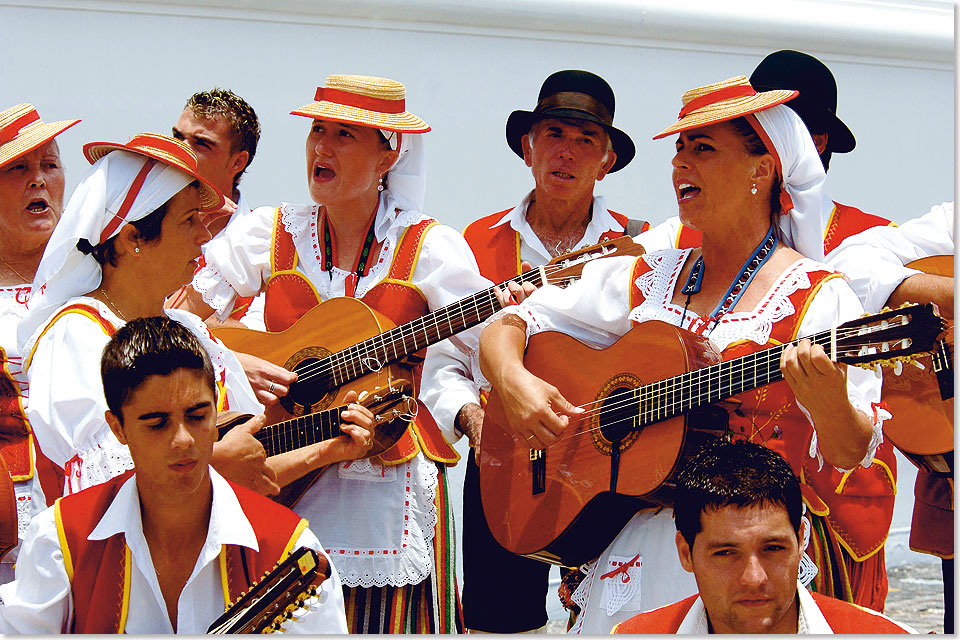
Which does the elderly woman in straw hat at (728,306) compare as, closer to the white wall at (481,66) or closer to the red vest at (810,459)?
the red vest at (810,459)

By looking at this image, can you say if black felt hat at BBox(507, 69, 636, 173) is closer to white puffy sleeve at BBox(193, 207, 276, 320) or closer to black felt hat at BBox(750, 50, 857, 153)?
black felt hat at BBox(750, 50, 857, 153)

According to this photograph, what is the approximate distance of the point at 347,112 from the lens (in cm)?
397

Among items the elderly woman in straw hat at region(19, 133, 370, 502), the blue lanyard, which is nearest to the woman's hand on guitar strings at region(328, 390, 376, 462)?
the elderly woman in straw hat at region(19, 133, 370, 502)

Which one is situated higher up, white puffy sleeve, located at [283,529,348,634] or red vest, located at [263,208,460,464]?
red vest, located at [263,208,460,464]

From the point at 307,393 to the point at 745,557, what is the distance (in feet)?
5.19

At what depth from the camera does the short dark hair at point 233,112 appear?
4863 mm

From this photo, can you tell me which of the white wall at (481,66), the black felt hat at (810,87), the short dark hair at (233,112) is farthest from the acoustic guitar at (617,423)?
the white wall at (481,66)

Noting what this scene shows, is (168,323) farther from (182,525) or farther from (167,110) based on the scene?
(167,110)

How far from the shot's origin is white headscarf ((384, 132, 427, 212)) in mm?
4012

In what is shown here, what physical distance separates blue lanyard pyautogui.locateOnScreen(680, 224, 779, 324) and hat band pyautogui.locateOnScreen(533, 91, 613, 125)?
1.25m

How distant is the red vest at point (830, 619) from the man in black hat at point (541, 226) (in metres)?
1.52

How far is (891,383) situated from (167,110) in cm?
304

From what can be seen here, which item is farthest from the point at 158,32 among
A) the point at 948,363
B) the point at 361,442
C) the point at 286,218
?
the point at 948,363

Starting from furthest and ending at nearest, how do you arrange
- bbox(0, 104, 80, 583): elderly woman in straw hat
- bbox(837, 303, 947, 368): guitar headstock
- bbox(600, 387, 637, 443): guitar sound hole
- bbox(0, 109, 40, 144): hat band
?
bbox(0, 109, 40, 144): hat band, bbox(0, 104, 80, 583): elderly woman in straw hat, bbox(600, 387, 637, 443): guitar sound hole, bbox(837, 303, 947, 368): guitar headstock
